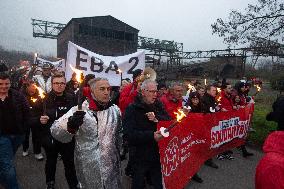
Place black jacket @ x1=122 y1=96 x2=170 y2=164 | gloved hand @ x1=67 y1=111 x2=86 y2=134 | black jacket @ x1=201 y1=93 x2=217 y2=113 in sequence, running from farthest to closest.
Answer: black jacket @ x1=201 y1=93 x2=217 y2=113
black jacket @ x1=122 y1=96 x2=170 y2=164
gloved hand @ x1=67 y1=111 x2=86 y2=134

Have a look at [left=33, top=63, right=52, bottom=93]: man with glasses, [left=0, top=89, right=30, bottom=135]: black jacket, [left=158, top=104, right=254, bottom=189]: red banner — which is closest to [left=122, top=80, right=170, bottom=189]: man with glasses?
[left=158, top=104, right=254, bottom=189]: red banner

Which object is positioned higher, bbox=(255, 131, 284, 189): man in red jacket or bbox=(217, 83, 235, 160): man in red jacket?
bbox=(255, 131, 284, 189): man in red jacket

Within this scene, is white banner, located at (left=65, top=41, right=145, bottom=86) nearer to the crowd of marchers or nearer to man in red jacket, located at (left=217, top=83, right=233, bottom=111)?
the crowd of marchers

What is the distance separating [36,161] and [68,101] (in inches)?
98.4

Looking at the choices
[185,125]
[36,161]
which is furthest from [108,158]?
[36,161]

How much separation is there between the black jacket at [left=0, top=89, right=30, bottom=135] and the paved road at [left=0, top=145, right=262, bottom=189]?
4.41 ft

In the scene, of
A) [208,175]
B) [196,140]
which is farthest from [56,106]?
[208,175]

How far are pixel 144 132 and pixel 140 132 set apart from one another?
2.1 inches

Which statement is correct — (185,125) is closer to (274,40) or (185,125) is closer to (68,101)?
(68,101)

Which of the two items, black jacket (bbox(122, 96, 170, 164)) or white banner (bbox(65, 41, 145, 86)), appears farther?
white banner (bbox(65, 41, 145, 86))

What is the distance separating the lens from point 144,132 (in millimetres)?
4055

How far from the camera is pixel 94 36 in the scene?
3641 centimetres

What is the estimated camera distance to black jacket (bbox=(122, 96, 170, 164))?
407 cm

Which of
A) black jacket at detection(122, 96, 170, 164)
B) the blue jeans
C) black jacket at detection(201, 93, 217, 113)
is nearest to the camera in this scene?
black jacket at detection(122, 96, 170, 164)
